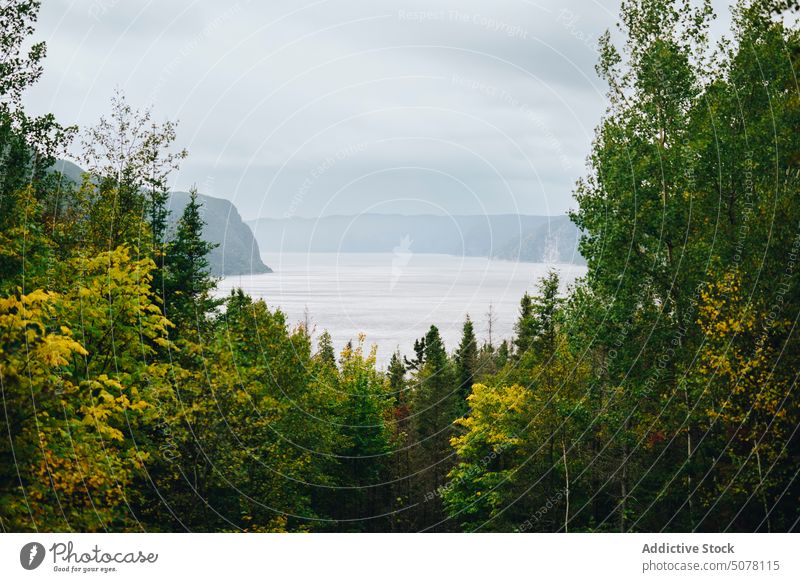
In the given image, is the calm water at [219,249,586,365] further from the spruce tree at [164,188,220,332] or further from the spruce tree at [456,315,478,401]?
the spruce tree at [164,188,220,332]

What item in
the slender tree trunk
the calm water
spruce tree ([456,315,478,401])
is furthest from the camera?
the calm water

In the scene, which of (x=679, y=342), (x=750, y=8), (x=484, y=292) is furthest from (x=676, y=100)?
(x=484, y=292)

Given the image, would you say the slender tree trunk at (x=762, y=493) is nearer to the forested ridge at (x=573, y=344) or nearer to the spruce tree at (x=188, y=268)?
the forested ridge at (x=573, y=344)

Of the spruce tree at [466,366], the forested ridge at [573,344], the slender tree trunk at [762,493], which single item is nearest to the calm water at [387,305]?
the spruce tree at [466,366]

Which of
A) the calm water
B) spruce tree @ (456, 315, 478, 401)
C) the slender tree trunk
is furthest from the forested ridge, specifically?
the calm water

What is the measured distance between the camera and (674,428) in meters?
23.6

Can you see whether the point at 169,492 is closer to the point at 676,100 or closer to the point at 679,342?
the point at 679,342
